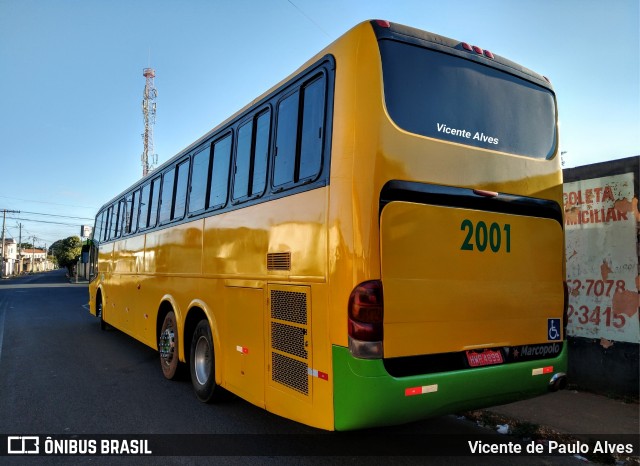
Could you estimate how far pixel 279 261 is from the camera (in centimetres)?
404

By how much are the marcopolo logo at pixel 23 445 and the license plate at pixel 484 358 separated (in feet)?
13.3

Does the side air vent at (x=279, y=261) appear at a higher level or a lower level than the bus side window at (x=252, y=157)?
lower

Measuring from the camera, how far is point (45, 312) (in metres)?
17.7

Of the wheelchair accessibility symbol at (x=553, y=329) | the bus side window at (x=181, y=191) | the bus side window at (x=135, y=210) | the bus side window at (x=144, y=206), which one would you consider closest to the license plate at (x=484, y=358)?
the wheelchair accessibility symbol at (x=553, y=329)

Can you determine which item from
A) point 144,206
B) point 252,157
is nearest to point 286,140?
point 252,157

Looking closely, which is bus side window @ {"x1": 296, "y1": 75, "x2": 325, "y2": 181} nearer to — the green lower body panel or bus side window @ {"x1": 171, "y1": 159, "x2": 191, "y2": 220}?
the green lower body panel

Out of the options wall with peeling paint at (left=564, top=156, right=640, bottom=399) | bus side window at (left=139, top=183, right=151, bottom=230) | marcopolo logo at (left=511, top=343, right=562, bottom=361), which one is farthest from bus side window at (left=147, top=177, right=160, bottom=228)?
wall with peeling paint at (left=564, top=156, right=640, bottom=399)

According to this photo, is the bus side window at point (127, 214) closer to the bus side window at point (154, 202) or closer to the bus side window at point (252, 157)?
the bus side window at point (154, 202)

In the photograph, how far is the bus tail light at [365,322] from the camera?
3191mm

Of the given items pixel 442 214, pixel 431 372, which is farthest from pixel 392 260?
pixel 431 372

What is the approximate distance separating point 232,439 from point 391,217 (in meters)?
2.83

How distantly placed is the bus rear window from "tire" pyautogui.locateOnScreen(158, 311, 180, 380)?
179 inches

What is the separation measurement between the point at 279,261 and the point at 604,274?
4.61 metres

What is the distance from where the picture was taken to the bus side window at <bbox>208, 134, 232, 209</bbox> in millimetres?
5426
